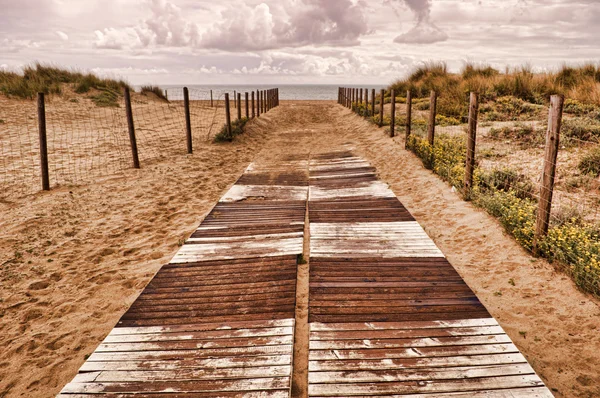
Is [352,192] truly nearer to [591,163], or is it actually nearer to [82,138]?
[591,163]

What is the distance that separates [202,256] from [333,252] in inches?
65.0

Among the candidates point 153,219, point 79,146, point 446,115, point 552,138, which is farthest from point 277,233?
point 446,115

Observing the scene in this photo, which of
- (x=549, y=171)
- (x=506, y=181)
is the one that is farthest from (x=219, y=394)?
(x=506, y=181)

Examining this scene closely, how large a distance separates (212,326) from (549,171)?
13.7ft

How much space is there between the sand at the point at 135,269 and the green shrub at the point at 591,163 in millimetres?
2813

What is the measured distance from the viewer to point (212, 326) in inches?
135

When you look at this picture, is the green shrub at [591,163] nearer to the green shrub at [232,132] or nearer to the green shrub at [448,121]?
the green shrub at [448,121]

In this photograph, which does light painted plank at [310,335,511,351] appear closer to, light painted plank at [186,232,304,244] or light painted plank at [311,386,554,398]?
light painted plank at [311,386,554,398]

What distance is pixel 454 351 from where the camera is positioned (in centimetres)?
303

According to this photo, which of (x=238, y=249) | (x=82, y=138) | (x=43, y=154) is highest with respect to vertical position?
(x=43, y=154)

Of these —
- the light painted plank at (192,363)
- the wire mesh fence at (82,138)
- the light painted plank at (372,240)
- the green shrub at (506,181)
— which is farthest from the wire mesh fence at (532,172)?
the wire mesh fence at (82,138)

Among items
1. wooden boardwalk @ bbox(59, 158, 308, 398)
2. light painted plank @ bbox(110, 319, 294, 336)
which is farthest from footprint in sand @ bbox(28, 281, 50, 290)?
light painted plank @ bbox(110, 319, 294, 336)

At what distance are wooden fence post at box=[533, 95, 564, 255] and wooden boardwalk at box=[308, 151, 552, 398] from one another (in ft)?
3.97

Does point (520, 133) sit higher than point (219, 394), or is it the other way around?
point (520, 133)
